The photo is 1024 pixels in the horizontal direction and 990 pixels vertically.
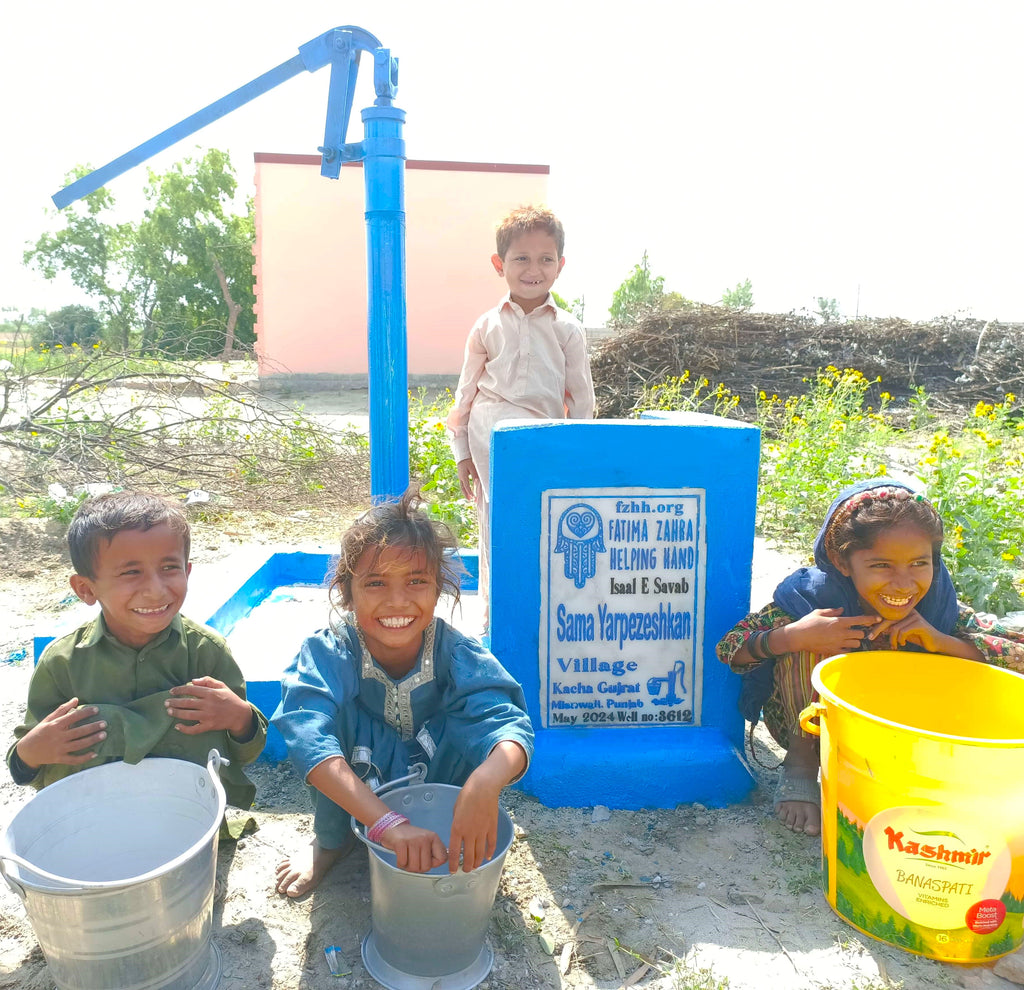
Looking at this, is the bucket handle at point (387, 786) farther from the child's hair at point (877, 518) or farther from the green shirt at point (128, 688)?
the child's hair at point (877, 518)

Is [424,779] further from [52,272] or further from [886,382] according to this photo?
[52,272]

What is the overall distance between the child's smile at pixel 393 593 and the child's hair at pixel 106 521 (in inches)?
18.7

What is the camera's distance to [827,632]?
2.23m

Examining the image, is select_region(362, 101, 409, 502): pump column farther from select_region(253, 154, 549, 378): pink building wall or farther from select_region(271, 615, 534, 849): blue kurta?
select_region(253, 154, 549, 378): pink building wall

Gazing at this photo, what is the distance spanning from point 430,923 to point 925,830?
106cm

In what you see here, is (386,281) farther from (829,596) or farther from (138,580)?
(829,596)

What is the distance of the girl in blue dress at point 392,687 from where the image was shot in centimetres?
189

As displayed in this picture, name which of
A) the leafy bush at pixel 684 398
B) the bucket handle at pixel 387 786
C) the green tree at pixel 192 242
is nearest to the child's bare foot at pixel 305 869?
the bucket handle at pixel 387 786

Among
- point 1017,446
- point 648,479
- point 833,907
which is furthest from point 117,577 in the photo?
point 1017,446

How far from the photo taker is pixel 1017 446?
7918 millimetres

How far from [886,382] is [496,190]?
8.25m

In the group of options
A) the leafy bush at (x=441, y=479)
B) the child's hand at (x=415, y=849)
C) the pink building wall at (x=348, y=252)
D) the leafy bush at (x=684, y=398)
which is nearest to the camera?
the child's hand at (x=415, y=849)

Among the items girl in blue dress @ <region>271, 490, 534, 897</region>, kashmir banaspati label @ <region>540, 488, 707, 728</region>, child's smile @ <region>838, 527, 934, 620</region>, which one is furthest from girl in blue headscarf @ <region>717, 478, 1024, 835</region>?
girl in blue dress @ <region>271, 490, 534, 897</region>

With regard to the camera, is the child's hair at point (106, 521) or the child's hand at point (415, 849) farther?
the child's hair at point (106, 521)
